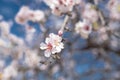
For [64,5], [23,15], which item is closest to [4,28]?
[23,15]

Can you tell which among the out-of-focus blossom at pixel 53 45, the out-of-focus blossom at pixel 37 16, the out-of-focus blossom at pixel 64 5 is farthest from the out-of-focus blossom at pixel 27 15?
the out-of-focus blossom at pixel 53 45

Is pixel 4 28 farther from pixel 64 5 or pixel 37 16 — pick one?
pixel 64 5

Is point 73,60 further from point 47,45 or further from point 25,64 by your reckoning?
point 47,45

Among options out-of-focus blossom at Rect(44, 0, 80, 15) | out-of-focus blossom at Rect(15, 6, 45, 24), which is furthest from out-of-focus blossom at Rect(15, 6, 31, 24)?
out-of-focus blossom at Rect(44, 0, 80, 15)

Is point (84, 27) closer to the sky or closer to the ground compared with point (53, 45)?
closer to the sky

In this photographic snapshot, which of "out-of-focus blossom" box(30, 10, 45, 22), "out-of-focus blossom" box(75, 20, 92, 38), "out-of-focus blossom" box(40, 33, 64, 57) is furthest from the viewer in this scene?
"out-of-focus blossom" box(30, 10, 45, 22)

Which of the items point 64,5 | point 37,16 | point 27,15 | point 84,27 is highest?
point 27,15

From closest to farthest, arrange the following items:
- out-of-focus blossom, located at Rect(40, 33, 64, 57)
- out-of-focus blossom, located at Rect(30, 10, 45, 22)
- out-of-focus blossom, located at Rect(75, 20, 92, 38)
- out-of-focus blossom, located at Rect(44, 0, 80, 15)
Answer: out-of-focus blossom, located at Rect(40, 33, 64, 57) → out-of-focus blossom, located at Rect(44, 0, 80, 15) → out-of-focus blossom, located at Rect(75, 20, 92, 38) → out-of-focus blossom, located at Rect(30, 10, 45, 22)

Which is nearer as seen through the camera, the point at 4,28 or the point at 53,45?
the point at 53,45

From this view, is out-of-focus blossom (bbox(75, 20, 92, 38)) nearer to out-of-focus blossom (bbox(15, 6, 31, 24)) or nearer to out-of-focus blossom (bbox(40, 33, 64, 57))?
out-of-focus blossom (bbox(15, 6, 31, 24))

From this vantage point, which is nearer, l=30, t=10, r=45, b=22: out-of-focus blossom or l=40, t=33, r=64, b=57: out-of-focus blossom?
l=40, t=33, r=64, b=57: out-of-focus blossom
